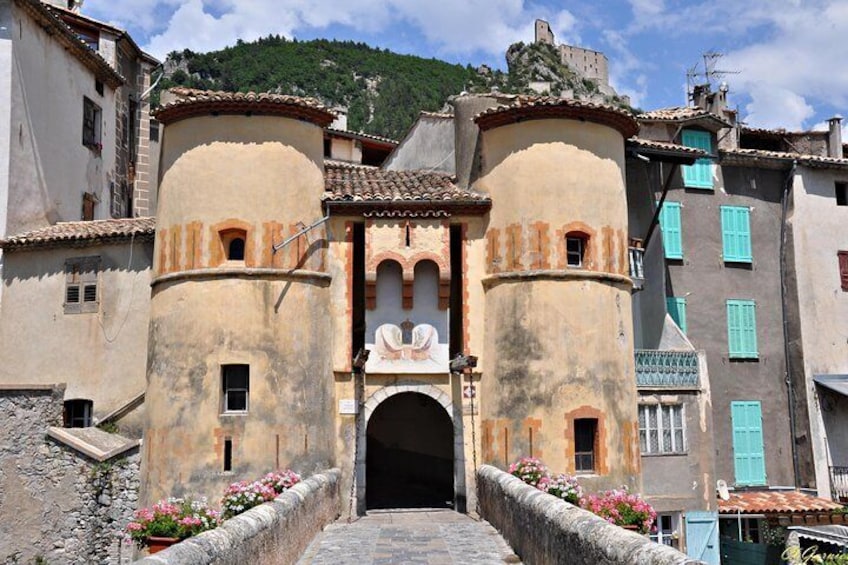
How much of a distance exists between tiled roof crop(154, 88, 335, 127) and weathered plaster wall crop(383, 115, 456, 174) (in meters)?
5.84

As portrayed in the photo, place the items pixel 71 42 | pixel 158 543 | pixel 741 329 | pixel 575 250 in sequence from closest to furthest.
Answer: pixel 158 543 < pixel 575 250 < pixel 741 329 < pixel 71 42

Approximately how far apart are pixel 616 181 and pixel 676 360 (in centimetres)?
533

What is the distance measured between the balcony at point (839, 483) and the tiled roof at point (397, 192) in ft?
49.8

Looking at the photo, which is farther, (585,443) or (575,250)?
(575,250)

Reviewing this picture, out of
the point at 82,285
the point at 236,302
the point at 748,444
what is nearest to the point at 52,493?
the point at 82,285

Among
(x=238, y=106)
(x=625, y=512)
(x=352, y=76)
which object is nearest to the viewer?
(x=625, y=512)

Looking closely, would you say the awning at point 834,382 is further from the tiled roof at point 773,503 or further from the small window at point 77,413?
the small window at point 77,413

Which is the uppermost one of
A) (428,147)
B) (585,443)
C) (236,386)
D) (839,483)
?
(428,147)

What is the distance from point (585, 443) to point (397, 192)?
780 cm

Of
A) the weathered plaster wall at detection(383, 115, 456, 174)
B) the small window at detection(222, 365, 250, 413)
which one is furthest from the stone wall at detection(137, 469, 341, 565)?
the weathered plaster wall at detection(383, 115, 456, 174)

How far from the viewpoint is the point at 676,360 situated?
88.9 ft

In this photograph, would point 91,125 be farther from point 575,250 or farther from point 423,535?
point 423,535

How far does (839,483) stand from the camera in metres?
31.4

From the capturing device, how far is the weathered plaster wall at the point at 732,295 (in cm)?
3084
